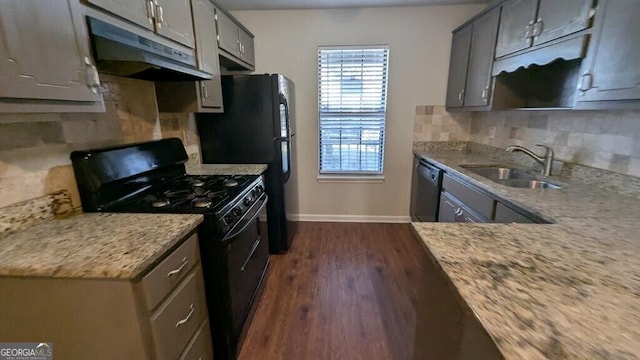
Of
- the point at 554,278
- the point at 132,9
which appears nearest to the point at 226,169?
the point at 132,9

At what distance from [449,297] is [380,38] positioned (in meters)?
2.91

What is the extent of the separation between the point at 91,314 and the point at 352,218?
2.89m

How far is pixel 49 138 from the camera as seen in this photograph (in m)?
1.24

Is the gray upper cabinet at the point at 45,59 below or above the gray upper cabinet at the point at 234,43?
below

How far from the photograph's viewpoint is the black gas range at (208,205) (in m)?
1.34

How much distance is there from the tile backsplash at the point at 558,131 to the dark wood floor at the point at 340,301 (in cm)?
128

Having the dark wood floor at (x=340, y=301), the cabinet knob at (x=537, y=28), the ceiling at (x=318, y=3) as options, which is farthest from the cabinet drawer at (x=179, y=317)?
the ceiling at (x=318, y=3)

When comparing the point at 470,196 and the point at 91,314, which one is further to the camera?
the point at 470,196

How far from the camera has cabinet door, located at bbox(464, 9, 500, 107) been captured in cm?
230

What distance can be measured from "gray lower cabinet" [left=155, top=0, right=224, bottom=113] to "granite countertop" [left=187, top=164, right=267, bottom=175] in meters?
0.49

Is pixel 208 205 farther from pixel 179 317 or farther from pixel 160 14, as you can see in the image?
pixel 160 14

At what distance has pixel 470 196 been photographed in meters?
1.93

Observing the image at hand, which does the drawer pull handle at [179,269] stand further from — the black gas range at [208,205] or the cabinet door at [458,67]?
the cabinet door at [458,67]

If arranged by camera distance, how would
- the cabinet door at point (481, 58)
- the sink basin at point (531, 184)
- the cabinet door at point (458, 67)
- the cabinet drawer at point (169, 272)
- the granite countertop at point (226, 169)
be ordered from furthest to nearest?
the cabinet door at point (458, 67)
the cabinet door at point (481, 58)
the granite countertop at point (226, 169)
the sink basin at point (531, 184)
the cabinet drawer at point (169, 272)
